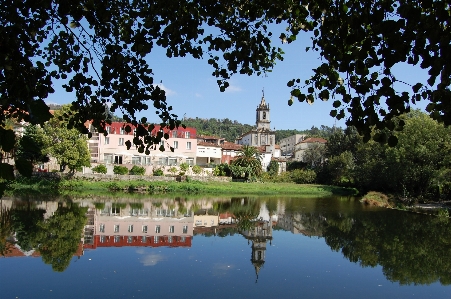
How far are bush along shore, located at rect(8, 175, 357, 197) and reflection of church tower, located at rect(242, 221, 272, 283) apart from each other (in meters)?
19.7

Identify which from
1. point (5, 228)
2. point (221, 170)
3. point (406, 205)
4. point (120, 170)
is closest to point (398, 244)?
point (5, 228)

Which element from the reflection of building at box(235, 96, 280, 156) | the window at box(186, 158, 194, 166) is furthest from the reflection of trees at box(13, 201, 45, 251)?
the reflection of building at box(235, 96, 280, 156)

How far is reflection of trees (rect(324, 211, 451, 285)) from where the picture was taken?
13352mm

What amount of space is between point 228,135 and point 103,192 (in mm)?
102028

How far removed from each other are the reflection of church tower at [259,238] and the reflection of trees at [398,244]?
2.92m

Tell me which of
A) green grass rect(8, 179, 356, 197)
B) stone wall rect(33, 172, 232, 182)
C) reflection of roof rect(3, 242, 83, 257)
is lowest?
reflection of roof rect(3, 242, 83, 257)

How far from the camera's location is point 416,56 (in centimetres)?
335

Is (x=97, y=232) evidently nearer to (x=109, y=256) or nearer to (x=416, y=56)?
(x=109, y=256)

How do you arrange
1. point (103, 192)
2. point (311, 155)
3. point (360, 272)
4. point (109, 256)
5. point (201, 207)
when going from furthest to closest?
point (311, 155)
point (103, 192)
point (201, 207)
point (109, 256)
point (360, 272)

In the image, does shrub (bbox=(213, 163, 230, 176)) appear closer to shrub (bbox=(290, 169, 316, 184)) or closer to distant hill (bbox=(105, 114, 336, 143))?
shrub (bbox=(290, 169, 316, 184))

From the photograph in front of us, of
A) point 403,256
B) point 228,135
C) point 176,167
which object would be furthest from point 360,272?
point 228,135

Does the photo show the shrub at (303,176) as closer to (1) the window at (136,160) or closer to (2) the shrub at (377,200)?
(2) the shrub at (377,200)

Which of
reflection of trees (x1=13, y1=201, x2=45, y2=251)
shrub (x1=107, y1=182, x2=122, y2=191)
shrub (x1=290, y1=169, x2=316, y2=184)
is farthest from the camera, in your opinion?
shrub (x1=290, y1=169, x2=316, y2=184)

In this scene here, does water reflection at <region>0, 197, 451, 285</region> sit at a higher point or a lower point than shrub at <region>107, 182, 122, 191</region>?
lower
